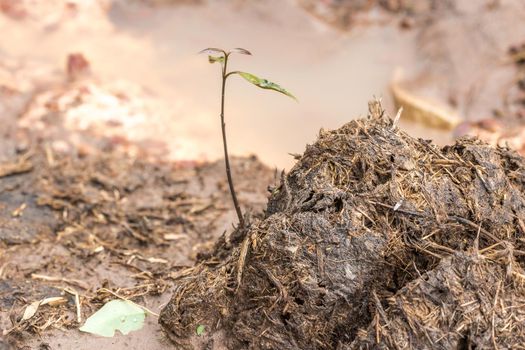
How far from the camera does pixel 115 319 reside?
2773mm

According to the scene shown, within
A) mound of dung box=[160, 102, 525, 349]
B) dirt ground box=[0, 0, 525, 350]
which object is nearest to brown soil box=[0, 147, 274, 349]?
dirt ground box=[0, 0, 525, 350]

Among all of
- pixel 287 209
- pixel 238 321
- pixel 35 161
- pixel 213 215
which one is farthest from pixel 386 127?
pixel 35 161

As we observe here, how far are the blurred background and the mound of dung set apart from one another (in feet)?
7.49

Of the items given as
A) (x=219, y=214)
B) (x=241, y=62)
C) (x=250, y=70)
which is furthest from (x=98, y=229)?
(x=241, y=62)

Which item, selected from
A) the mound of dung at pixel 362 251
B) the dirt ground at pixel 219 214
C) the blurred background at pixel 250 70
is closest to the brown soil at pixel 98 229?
the dirt ground at pixel 219 214

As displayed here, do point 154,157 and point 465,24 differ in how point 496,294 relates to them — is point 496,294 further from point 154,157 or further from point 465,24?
point 465,24

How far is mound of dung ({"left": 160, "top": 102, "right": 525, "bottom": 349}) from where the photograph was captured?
220 cm

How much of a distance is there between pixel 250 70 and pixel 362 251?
3.69m

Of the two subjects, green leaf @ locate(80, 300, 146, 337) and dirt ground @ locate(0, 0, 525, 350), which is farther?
green leaf @ locate(80, 300, 146, 337)

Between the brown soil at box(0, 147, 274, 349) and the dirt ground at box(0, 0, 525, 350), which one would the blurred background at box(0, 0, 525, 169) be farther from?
the brown soil at box(0, 147, 274, 349)

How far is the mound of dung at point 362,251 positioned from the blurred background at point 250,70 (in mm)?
2283

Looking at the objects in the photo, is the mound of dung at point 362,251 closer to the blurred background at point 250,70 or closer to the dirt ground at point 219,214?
the dirt ground at point 219,214

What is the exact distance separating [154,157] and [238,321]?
7.95 ft

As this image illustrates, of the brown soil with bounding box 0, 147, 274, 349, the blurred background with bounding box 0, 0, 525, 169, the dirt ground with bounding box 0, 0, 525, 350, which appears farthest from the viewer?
the blurred background with bounding box 0, 0, 525, 169
